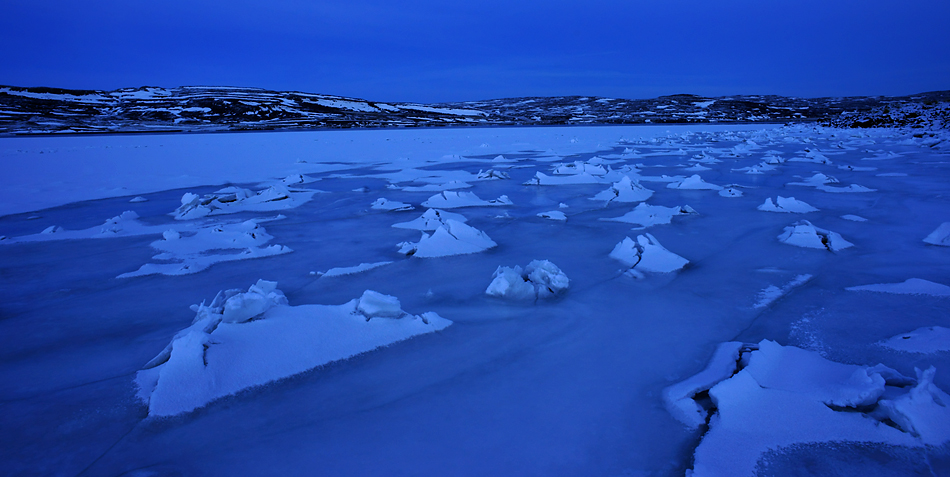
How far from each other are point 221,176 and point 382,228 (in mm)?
5652

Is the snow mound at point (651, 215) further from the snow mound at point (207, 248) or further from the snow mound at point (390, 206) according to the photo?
the snow mound at point (207, 248)

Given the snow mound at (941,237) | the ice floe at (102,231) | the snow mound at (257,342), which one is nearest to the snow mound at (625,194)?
the snow mound at (941,237)

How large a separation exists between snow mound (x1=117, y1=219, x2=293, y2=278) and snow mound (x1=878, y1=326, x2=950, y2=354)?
375 cm

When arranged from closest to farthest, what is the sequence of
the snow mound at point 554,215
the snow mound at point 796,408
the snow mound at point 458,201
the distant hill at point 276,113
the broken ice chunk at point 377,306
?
the snow mound at point 796,408, the broken ice chunk at point 377,306, the snow mound at point 554,215, the snow mound at point 458,201, the distant hill at point 276,113

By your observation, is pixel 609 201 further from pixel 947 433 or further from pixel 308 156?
pixel 308 156

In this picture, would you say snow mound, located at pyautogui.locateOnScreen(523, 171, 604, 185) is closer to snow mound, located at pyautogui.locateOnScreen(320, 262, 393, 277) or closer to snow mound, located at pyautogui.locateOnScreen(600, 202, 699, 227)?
snow mound, located at pyautogui.locateOnScreen(600, 202, 699, 227)

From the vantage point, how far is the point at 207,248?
12.7 ft

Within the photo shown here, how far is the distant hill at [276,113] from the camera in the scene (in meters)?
31.1

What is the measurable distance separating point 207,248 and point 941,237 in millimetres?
5691

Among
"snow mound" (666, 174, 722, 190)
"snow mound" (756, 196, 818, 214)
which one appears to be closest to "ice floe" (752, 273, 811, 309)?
"snow mound" (756, 196, 818, 214)

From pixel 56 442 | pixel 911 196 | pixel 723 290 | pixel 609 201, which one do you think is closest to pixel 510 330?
pixel 723 290

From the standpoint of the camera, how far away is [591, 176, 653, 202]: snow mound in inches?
230

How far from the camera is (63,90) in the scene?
50.0 m

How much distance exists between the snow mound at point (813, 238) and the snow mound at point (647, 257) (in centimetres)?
115
